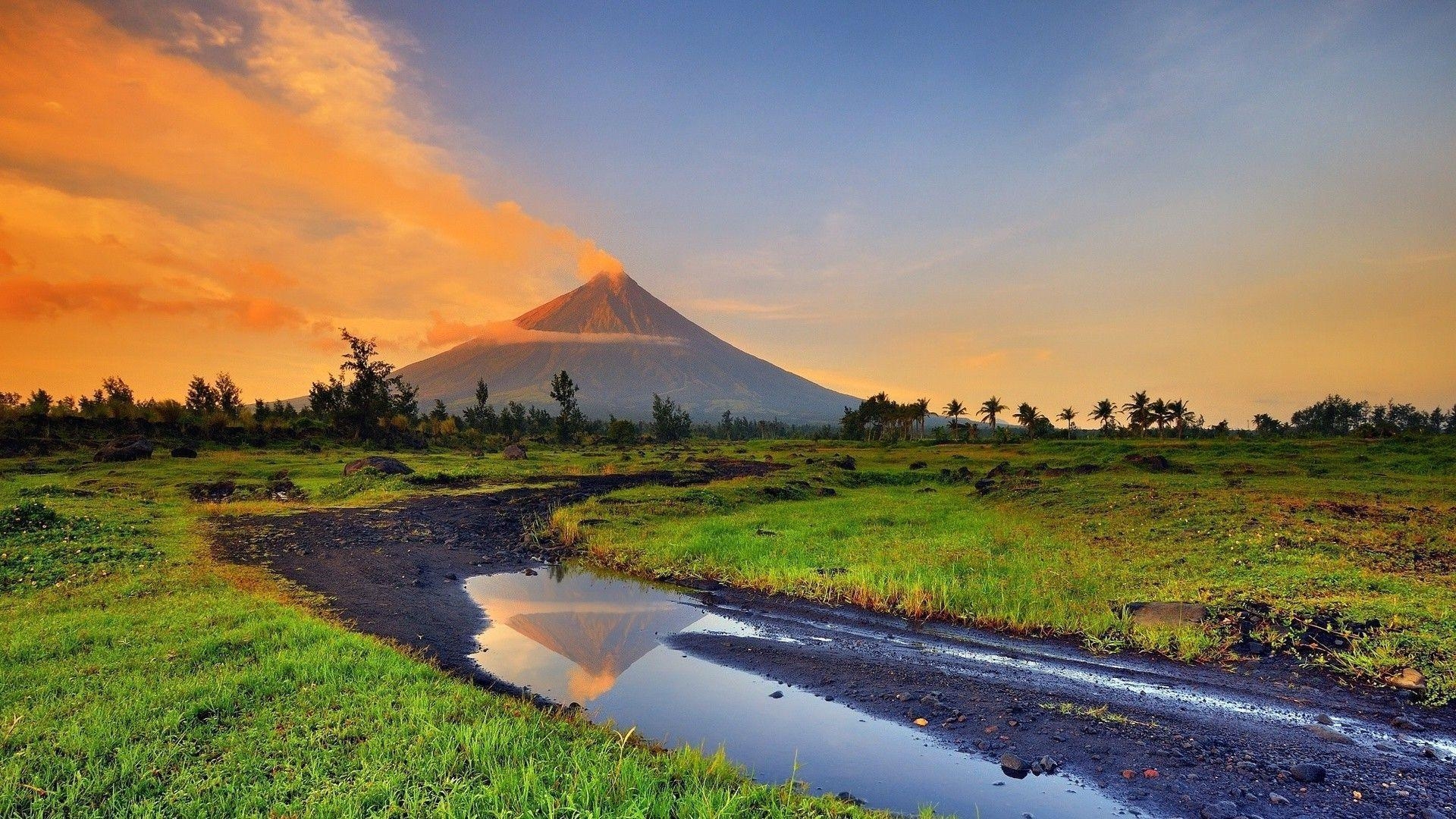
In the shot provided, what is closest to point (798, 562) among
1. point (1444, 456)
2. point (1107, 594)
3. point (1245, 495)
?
point (1107, 594)

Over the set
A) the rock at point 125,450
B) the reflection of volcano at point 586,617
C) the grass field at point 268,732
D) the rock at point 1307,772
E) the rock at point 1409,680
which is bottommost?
the reflection of volcano at point 586,617

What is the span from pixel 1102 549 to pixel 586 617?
46.6ft

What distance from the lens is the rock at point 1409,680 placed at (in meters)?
8.60

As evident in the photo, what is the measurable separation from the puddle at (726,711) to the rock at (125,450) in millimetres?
42286

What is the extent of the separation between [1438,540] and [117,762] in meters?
26.0

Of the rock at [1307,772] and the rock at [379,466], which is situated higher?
the rock at [379,466]

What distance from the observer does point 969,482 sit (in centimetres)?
3931

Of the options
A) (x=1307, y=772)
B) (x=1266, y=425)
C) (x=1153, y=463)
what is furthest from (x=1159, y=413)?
(x=1307, y=772)

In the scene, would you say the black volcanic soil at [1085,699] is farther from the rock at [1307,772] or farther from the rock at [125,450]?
the rock at [125,450]

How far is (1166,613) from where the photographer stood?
1144 centimetres

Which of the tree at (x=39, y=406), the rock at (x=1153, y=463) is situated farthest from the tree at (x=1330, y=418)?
the tree at (x=39, y=406)

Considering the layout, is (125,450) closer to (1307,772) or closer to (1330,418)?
(1307,772)

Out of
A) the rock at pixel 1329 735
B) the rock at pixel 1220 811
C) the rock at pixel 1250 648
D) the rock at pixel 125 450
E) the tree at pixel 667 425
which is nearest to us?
the rock at pixel 1220 811

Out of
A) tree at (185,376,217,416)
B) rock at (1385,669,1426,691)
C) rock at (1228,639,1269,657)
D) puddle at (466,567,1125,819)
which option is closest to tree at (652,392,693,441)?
tree at (185,376,217,416)
